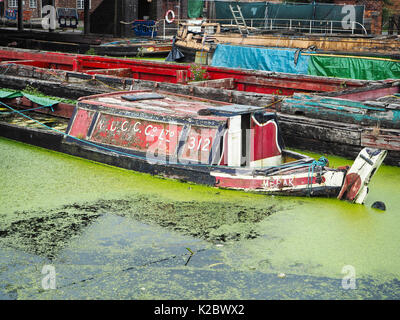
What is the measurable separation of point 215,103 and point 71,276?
523 cm

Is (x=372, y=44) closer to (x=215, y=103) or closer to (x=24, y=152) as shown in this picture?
(x=215, y=103)

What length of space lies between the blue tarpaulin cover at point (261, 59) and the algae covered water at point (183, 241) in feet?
31.7

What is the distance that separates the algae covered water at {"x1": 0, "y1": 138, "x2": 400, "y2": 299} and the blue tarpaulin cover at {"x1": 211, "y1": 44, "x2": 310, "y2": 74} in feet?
31.7

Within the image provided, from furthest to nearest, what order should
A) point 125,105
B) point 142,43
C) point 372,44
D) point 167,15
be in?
point 167,15
point 142,43
point 372,44
point 125,105

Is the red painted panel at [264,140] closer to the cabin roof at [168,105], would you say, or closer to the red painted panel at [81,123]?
the cabin roof at [168,105]

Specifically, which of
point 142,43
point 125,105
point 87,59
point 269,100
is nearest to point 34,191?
point 125,105

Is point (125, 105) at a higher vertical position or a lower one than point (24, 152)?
higher

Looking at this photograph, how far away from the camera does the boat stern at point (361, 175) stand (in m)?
7.73

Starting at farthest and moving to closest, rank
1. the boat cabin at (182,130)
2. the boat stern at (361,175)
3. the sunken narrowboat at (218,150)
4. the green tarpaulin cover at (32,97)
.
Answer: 1. the green tarpaulin cover at (32,97)
2. the boat cabin at (182,130)
3. the sunken narrowboat at (218,150)
4. the boat stern at (361,175)

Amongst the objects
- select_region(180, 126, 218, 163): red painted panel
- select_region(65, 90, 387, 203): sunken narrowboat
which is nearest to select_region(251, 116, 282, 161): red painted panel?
select_region(65, 90, 387, 203): sunken narrowboat

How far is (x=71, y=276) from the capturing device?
18.8 ft

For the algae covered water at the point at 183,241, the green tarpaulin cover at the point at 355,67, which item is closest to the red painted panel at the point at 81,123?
the algae covered water at the point at 183,241

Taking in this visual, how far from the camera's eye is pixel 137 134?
30.2 feet
